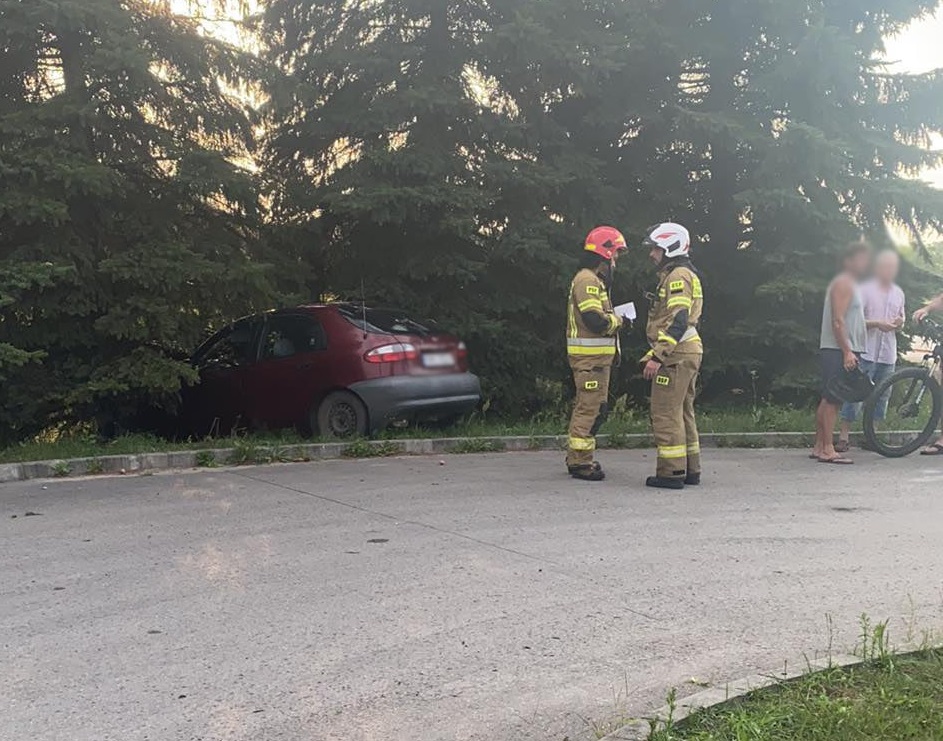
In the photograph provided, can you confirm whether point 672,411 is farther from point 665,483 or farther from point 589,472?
point 589,472

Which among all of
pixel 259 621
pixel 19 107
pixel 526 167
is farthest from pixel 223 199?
pixel 259 621

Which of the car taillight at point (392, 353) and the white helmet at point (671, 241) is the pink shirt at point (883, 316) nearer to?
the white helmet at point (671, 241)

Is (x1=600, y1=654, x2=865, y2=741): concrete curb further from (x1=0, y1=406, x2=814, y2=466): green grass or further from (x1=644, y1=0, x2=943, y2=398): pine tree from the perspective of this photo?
(x1=644, y1=0, x2=943, y2=398): pine tree

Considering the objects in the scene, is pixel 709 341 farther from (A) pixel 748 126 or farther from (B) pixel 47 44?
(B) pixel 47 44

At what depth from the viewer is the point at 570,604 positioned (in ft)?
14.7

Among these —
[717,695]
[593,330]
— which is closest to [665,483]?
[593,330]

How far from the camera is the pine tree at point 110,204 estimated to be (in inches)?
341

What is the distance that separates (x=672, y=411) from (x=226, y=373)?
526 centimetres

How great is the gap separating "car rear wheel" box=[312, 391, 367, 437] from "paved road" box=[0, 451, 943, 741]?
176 cm

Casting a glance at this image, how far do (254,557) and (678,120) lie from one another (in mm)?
8684

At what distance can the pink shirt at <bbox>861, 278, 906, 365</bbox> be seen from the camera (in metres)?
8.84

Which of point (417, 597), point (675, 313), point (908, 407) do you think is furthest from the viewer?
point (908, 407)

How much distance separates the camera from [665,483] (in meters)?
7.37

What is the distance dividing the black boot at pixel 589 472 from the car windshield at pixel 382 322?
2.64m
